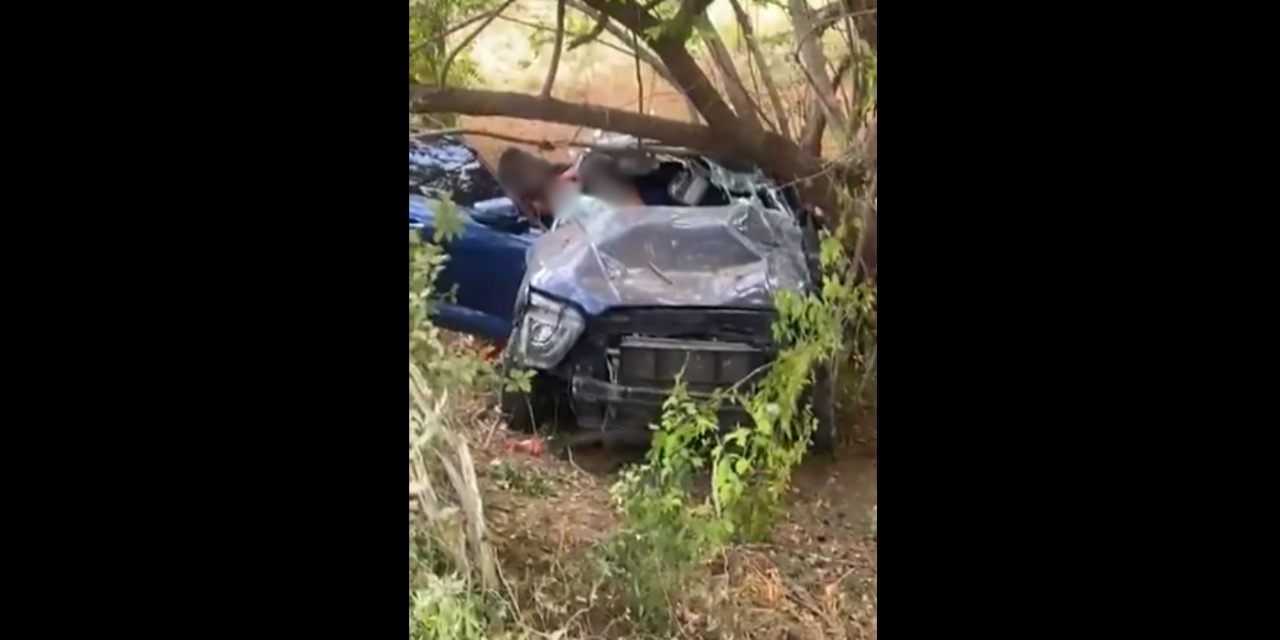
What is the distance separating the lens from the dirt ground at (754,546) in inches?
51.6

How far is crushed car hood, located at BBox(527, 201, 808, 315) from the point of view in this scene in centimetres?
132

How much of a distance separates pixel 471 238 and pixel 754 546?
0.43 meters

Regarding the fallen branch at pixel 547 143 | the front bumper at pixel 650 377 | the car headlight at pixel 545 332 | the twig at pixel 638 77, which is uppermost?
the twig at pixel 638 77

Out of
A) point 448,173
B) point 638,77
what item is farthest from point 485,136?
point 638,77

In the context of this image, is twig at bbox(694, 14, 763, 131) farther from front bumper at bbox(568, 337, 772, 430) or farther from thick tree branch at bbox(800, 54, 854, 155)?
front bumper at bbox(568, 337, 772, 430)

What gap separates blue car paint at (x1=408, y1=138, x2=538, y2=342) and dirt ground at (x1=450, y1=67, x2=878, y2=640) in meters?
0.04

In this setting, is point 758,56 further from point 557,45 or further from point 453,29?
point 453,29

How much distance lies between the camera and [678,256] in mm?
1337

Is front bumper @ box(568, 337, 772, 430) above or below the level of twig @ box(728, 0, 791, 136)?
below

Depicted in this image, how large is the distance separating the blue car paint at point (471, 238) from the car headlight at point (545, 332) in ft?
0.06

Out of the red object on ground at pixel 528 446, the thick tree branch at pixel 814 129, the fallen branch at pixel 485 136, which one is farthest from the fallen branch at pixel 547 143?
the red object on ground at pixel 528 446

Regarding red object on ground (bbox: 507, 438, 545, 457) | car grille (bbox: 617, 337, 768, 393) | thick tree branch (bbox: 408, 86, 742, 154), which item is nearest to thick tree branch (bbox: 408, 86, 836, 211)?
thick tree branch (bbox: 408, 86, 742, 154)

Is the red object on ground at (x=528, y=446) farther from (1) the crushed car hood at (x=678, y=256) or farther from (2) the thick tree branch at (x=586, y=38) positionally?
(2) the thick tree branch at (x=586, y=38)
